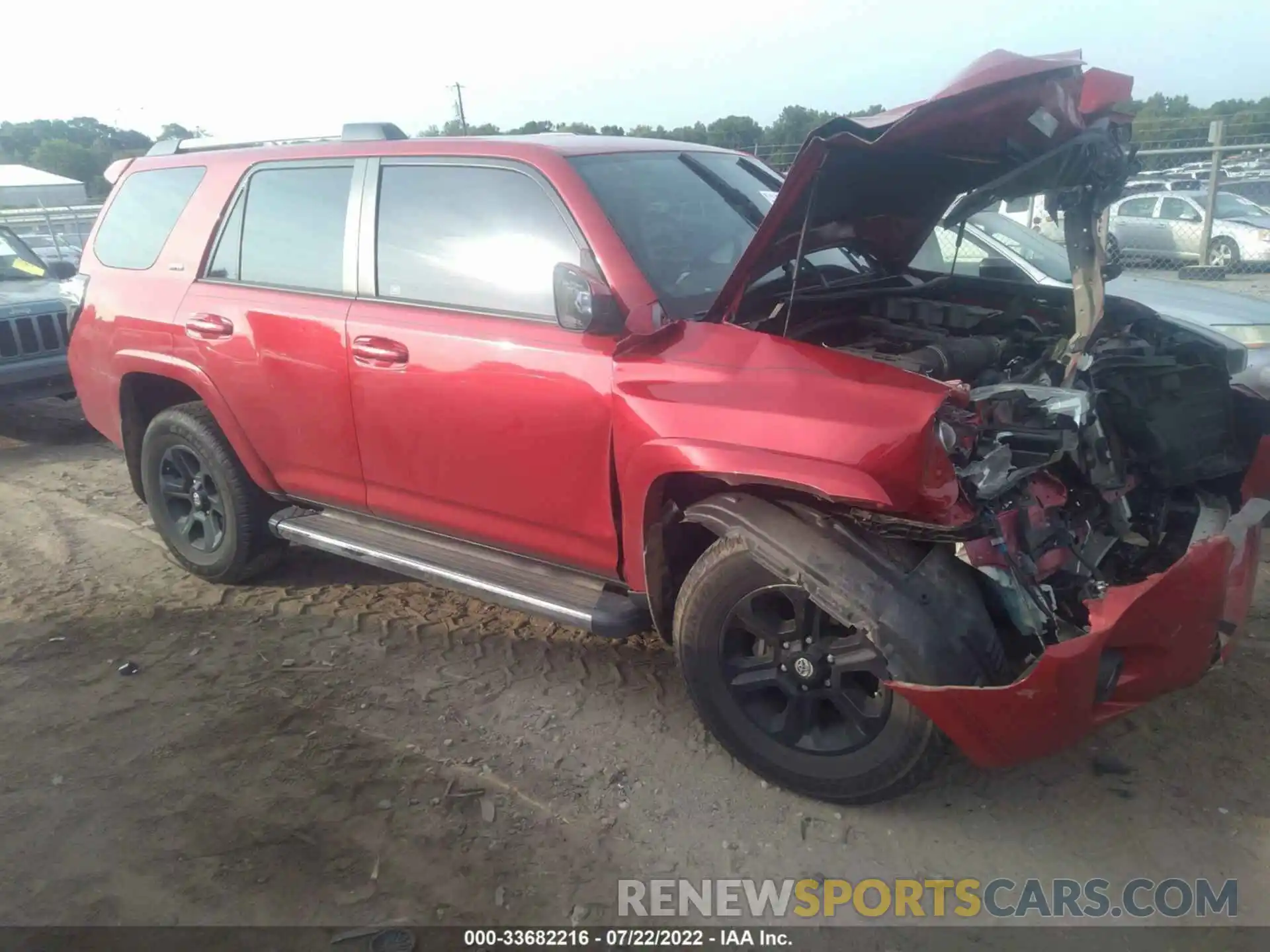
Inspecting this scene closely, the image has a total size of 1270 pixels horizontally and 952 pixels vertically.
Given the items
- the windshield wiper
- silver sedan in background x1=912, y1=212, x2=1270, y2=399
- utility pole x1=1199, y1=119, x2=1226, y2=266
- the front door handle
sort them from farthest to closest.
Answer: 1. utility pole x1=1199, y1=119, x2=1226, y2=266
2. silver sedan in background x1=912, y1=212, x2=1270, y2=399
3. the windshield wiper
4. the front door handle

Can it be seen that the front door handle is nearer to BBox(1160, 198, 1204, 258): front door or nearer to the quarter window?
BBox(1160, 198, 1204, 258): front door

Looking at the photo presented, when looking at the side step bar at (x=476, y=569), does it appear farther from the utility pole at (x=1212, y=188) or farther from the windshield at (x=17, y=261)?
the utility pole at (x=1212, y=188)

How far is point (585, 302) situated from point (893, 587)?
50.1 inches

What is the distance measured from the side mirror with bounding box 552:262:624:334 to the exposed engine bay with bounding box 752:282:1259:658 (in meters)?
0.53

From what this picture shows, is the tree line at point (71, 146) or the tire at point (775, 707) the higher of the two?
the tree line at point (71, 146)

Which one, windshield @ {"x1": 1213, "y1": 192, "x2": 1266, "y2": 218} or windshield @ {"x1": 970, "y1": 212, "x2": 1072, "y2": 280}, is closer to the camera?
windshield @ {"x1": 970, "y1": 212, "x2": 1072, "y2": 280}

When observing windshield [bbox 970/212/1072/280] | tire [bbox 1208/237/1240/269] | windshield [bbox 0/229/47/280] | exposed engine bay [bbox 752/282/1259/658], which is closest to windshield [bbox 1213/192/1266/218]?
tire [bbox 1208/237/1240/269]

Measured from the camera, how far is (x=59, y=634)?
4285 millimetres

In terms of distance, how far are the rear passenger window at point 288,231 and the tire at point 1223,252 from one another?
47.6 ft

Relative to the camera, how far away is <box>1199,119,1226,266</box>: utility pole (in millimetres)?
12531

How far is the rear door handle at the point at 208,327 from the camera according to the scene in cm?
416

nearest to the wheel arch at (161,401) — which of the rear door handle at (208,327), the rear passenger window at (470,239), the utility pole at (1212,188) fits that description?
the rear door handle at (208,327)

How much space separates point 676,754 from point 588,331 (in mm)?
1465

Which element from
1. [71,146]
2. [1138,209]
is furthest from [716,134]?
[71,146]
